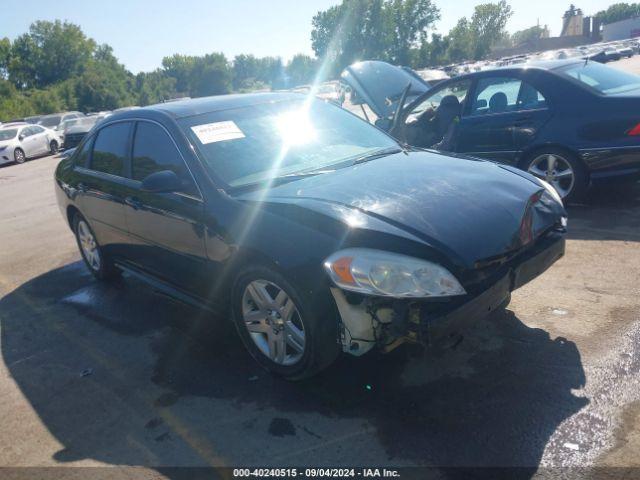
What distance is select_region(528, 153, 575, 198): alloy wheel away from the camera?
562cm

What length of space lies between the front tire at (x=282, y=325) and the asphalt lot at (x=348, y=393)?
0.61 feet

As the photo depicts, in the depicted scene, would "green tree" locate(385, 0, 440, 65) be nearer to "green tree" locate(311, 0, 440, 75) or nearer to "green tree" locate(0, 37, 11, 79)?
"green tree" locate(311, 0, 440, 75)

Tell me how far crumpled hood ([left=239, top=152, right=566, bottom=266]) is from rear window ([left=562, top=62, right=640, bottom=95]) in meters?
2.77

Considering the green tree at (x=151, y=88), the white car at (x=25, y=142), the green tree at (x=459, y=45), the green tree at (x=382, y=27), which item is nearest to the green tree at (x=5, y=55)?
the green tree at (x=151, y=88)

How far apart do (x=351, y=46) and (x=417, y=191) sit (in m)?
98.6

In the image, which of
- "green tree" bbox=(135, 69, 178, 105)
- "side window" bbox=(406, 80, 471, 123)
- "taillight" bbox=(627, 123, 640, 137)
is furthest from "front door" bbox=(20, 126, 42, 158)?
"green tree" bbox=(135, 69, 178, 105)

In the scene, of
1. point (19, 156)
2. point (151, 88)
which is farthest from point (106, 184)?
point (151, 88)

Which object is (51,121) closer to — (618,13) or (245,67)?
(245,67)

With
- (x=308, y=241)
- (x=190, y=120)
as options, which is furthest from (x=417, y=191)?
(x=190, y=120)

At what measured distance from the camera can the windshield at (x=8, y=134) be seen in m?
21.2

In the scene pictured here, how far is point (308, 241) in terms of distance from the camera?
2.80 m

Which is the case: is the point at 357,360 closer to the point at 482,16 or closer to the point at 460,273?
the point at 460,273

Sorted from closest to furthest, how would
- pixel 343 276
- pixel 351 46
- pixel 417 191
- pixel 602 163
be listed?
pixel 343 276, pixel 417 191, pixel 602 163, pixel 351 46

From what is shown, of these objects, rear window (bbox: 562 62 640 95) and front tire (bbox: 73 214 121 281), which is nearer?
front tire (bbox: 73 214 121 281)
